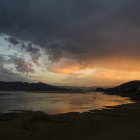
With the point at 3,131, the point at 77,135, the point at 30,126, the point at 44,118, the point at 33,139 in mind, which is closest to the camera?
the point at 33,139

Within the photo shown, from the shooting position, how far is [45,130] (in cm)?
828

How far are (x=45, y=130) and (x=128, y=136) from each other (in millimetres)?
5666

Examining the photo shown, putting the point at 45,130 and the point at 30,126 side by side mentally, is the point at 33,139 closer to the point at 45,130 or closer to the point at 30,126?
the point at 45,130

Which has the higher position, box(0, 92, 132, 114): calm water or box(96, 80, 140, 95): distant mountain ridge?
box(96, 80, 140, 95): distant mountain ridge

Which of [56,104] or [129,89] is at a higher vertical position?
[129,89]

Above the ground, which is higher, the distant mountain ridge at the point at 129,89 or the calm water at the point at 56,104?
the distant mountain ridge at the point at 129,89

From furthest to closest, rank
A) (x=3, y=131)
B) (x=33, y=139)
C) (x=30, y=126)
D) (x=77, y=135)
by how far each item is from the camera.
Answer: (x=30, y=126) < (x=3, y=131) < (x=77, y=135) < (x=33, y=139)

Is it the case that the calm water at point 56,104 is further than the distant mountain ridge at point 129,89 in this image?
No

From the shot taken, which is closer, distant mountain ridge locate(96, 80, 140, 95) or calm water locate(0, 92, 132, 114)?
calm water locate(0, 92, 132, 114)

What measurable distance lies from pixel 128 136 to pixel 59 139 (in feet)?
14.4

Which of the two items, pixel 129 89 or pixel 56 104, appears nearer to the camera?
pixel 56 104

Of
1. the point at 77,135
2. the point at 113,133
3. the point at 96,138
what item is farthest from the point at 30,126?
the point at 113,133

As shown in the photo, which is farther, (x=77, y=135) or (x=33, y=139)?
(x=77, y=135)

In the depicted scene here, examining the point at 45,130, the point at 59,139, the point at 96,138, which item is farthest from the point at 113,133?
the point at 45,130
